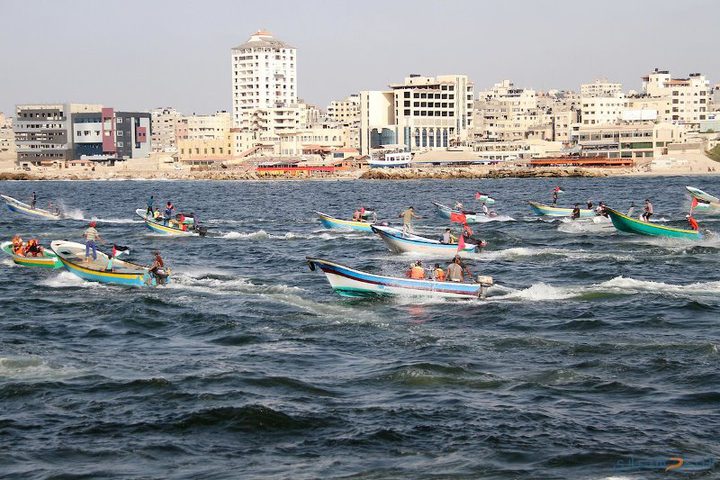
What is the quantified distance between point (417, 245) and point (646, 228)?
16.2 metres

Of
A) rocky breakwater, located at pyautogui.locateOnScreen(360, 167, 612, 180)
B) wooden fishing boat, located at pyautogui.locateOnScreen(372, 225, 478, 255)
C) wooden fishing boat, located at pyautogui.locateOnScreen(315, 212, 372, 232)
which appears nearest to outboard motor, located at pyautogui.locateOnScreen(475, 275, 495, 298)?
wooden fishing boat, located at pyautogui.locateOnScreen(372, 225, 478, 255)

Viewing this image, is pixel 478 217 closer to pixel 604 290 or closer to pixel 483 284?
pixel 604 290

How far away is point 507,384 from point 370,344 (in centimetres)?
620

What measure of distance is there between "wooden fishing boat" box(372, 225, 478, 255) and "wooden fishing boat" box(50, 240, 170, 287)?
15.4 metres

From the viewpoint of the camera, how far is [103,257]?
46188mm

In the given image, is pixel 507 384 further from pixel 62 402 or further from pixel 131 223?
pixel 131 223

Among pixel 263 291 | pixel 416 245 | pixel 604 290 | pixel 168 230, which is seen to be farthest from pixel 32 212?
pixel 604 290

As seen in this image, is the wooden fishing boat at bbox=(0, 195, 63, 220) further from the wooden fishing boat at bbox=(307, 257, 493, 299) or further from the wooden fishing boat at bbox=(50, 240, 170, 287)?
the wooden fishing boat at bbox=(307, 257, 493, 299)

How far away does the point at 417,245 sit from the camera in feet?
182

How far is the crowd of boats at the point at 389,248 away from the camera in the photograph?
40062mm

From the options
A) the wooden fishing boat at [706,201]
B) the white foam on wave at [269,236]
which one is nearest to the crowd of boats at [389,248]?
the wooden fishing boat at [706,201]

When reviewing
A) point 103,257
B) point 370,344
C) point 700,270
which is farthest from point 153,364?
point 700,270

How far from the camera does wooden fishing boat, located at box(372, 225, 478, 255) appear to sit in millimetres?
55250

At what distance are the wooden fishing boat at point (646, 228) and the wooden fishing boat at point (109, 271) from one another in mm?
31365
